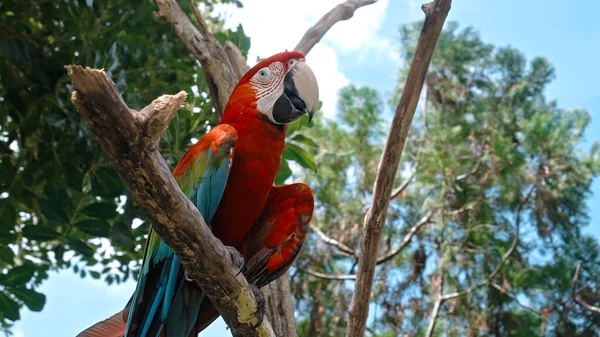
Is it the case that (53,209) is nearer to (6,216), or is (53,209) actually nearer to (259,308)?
(6,216)

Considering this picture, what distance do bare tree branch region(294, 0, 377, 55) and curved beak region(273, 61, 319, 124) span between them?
0.50 m

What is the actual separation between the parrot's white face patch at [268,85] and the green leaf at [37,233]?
89 centimetres

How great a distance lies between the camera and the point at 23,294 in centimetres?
188

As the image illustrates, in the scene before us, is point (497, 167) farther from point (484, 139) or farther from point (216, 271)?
point (216, 271)

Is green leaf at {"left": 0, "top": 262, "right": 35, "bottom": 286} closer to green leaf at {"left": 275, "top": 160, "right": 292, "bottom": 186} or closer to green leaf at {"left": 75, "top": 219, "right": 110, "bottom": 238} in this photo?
green leaf at {"left": 75, "top": 219, "right": 110, "bottom": 238}

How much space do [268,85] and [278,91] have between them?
30 millimetres

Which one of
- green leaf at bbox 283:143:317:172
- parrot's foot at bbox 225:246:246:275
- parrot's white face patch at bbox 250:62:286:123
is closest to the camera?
parrot's foot at bbox 225:246:246:275

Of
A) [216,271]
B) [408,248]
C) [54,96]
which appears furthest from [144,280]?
[408,248]

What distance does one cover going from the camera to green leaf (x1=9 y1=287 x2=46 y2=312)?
1878 mm

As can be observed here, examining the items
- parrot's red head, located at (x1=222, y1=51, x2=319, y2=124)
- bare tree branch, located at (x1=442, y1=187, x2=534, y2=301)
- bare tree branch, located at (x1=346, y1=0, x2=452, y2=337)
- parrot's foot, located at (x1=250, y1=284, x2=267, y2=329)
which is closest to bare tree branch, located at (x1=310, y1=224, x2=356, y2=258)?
bare tree branch, located at (x1=442, y1=187, x2=534, y2=301)

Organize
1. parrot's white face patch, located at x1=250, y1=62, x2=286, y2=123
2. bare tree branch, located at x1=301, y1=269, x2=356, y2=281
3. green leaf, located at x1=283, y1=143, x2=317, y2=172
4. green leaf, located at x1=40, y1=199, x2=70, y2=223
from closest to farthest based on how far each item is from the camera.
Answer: parrot's white face patch, located at x1=250, y1=62, x2=286, y2=123 < green leaf, located at x1=40, y1=199, x2=70, y2=223 < green leaf, located at x1=283, y1=143, x2=317, y2=172 < bare tree branch, located at x1=301, y1=269, x2=356, y2=281

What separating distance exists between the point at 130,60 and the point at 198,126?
31cm

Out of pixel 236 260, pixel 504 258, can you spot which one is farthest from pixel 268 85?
pixel 504 258

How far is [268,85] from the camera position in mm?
1314
